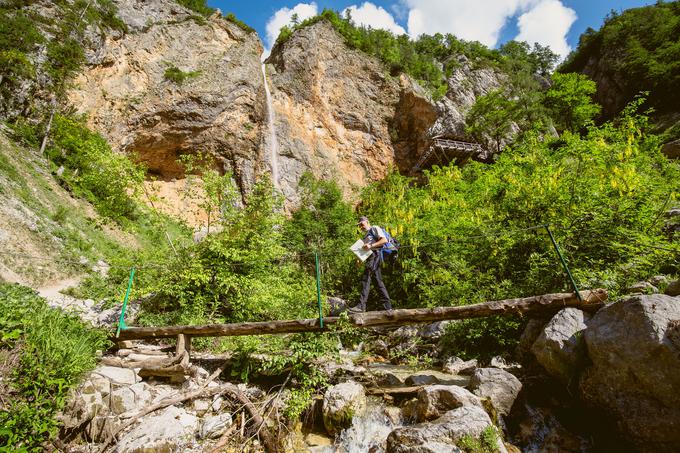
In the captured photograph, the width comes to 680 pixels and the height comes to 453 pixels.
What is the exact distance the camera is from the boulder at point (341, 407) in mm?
4645

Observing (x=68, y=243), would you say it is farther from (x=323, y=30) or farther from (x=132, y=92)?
(x=323, y=30)

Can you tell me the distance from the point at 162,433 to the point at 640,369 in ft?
18.2

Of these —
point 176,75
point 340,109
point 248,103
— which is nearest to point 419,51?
point 340,109

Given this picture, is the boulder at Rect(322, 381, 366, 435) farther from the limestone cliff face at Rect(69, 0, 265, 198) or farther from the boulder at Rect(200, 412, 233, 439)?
the limestone cliff face at Rect(69, 0, 265, 198)

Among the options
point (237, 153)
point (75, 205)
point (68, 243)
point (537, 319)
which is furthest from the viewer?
point (237, 153)

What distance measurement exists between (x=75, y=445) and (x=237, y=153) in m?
17.7

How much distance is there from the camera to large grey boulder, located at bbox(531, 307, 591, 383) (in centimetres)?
430

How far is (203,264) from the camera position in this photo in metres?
8.03

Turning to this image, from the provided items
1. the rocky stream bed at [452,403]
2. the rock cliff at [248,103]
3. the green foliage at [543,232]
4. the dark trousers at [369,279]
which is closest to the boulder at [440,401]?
the rocky stream bed at [452,403]

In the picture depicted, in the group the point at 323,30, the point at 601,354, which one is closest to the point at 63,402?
the point at 601,354

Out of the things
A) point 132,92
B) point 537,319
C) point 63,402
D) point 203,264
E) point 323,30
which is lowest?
point 63,402

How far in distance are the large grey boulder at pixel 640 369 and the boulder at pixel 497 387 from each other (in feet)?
2.90

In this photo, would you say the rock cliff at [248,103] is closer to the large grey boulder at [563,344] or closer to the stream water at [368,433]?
the stream water at [368,433]

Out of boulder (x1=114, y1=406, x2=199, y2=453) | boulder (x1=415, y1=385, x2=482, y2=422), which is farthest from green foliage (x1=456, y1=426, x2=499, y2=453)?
boulder (x1=114, y1=406, x2=199, y2=453)
